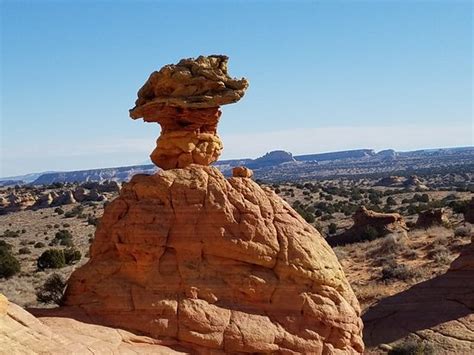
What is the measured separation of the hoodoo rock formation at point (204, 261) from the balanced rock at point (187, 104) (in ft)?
0.08

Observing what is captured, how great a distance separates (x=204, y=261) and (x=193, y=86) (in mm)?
3798

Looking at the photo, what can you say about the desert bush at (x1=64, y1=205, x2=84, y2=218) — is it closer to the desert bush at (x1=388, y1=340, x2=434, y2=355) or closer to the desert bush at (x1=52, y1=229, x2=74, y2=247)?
the desert bush at (x1=52, y1=229, x2=74, y2=247)

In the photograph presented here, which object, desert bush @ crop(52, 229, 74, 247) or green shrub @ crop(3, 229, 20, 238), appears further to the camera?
green shrub @ crop(3, 229, 20, 238)

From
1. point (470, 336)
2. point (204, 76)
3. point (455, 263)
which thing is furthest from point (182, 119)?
point (455, 263)

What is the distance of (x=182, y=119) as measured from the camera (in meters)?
12.3

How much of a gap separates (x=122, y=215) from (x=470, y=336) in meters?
12.1

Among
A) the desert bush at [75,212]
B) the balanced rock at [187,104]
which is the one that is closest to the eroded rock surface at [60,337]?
the balanced rock at [187,104]

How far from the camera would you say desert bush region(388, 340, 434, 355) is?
17.1 metres

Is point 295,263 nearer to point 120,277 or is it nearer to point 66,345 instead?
point 120,277

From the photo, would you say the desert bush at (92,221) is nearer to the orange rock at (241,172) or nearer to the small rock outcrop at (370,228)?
the small rock outcrop at (370,228)

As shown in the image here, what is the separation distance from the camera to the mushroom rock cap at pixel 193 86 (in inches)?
475

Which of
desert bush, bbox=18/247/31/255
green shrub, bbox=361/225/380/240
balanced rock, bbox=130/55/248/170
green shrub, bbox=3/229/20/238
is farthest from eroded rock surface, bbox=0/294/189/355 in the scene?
green shrub, bbox=3/229/20/238

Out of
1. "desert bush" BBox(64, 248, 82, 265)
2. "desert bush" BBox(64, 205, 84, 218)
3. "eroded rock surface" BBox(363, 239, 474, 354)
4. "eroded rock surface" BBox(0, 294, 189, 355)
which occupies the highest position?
"eroded rock surface" BBox(0, 294, 189, 355)

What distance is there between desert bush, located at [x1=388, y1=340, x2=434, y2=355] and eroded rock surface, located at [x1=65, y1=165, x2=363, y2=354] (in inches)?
237
